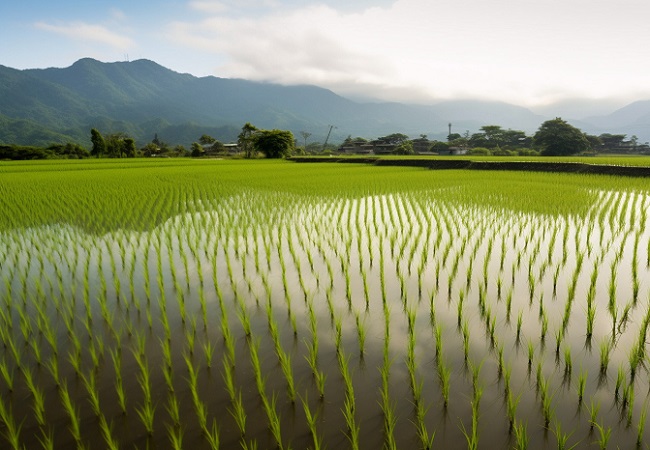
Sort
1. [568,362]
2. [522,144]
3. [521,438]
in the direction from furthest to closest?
1. [522,144]
2. [568,362]
3. [521,438]

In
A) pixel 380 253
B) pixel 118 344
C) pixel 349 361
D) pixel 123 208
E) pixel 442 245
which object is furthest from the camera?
pixel 123 208

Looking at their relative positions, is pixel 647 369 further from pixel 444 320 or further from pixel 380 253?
pixel 380 253

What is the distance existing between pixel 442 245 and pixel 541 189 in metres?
7.19

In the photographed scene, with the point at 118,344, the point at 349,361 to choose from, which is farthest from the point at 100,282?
the point at 349,361

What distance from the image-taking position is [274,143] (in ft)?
131

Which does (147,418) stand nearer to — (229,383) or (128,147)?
(229,383)

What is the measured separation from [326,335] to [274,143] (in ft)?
126

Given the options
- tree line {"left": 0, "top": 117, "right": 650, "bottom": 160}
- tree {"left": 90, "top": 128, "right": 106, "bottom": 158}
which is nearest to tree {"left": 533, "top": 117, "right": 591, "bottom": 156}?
tree line {"left": 0, "top": 117, "right": 650, "bottom": 160}

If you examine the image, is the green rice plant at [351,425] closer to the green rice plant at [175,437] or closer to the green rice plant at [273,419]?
the green rice plant at [273,419]

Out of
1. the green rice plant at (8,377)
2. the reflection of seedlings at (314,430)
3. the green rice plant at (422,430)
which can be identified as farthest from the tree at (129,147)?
the green rice plant at (422,430)

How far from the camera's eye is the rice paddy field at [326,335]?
2.15 m

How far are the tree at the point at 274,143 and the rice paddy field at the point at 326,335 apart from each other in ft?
112

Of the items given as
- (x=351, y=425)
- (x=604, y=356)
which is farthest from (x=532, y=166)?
(x=351, y=425)

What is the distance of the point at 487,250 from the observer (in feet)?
17.2
